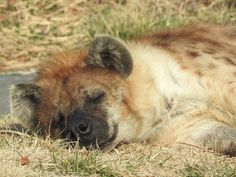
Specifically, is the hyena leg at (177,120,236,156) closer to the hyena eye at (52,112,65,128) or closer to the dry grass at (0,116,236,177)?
the dry grass at (0,116,236,177)

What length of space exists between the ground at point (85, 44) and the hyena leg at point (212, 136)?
129mm

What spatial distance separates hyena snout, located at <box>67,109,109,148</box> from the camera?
5180 mm

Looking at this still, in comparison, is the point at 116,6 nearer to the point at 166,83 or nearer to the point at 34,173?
the point at 166,83

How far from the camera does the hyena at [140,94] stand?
5.40m

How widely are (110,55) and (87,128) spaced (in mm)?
663

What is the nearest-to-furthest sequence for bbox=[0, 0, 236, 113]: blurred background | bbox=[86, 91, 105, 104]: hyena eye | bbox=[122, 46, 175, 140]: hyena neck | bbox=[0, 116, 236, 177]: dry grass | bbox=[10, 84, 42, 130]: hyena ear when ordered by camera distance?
bbox=[0, 116, 236, 177]: dry grass
bbox=[86, 91, 105, 104]: hyena eye
bbox=[122, 46, 175, 140]: hyena neck
bbox=[10, 84, 42, 130]: hyena ear
bbox=[0, 0, 236, 113]: blurred background

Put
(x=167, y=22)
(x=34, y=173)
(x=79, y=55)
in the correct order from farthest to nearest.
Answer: (x=167, y=22), (x=79, y=55), (x=34, y=173)

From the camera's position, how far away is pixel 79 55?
229 inches

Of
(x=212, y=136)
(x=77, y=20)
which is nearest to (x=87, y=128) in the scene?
(x=212, y=136)

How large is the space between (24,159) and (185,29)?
1.97 m

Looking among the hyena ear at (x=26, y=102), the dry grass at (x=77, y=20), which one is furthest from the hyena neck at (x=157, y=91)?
the dry grass at (x=77, y=20)

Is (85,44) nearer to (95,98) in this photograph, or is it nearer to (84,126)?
(95,98)

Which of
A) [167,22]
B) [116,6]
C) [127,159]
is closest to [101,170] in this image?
[127,159]

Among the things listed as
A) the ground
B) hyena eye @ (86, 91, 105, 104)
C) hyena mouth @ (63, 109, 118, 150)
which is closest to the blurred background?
the ground
